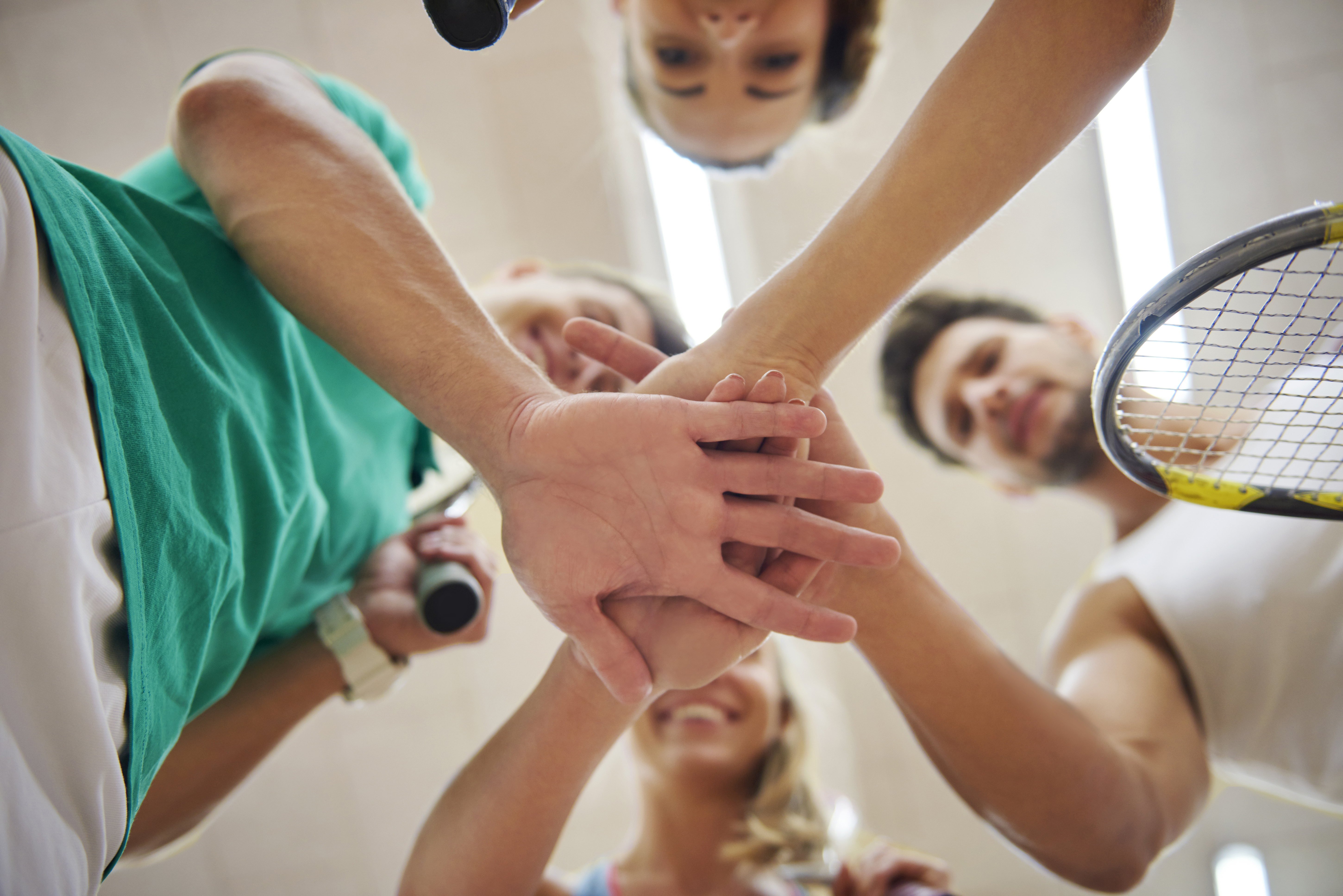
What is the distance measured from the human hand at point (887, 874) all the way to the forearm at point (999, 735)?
0.39 m

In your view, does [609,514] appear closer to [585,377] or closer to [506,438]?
[506,438]

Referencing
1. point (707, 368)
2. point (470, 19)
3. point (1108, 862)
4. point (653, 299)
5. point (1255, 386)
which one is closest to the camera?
point (470, 19)

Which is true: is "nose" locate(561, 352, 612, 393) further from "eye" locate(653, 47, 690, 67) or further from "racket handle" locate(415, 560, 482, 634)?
"eye" locate(653, 47, 690, 67)

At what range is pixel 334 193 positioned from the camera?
2.72 ft

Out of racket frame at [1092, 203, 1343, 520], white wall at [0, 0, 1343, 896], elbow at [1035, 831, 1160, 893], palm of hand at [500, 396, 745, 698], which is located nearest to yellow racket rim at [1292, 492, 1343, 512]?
racket frame at [1092, 203, 1343, 520]

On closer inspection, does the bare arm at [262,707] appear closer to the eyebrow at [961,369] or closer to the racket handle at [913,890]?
the racket handle at [913,890]

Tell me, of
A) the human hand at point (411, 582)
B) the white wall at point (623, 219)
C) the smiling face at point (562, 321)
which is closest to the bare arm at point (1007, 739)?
the human hand at point (411, 582)

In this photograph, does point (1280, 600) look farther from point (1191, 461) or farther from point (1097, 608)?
point (1191, 461)

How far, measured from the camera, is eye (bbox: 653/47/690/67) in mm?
1473

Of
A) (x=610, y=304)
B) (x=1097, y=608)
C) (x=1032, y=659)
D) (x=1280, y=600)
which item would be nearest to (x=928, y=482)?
(x=1032, y=659)

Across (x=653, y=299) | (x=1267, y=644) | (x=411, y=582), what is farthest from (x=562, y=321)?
(x=1267, y=644)

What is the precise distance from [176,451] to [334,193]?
315mm

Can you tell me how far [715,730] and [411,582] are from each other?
84 centimetres

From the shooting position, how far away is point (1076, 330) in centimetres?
204
